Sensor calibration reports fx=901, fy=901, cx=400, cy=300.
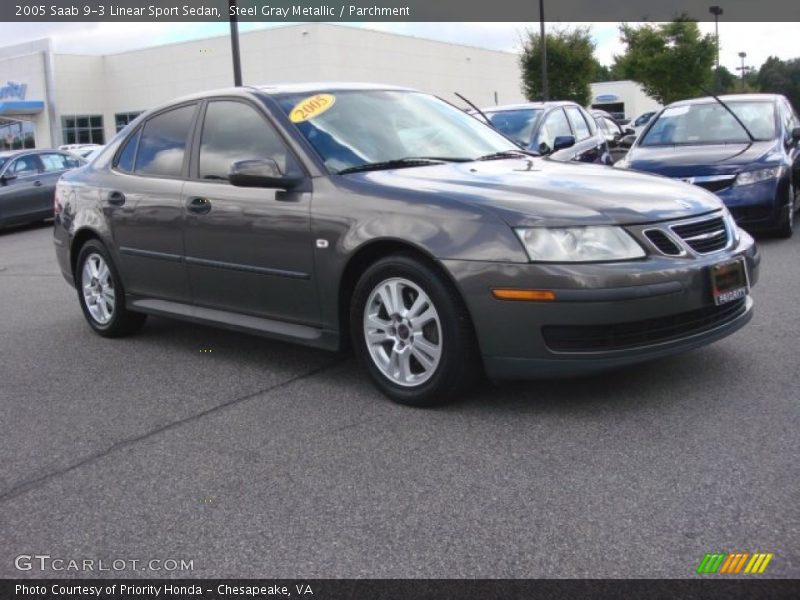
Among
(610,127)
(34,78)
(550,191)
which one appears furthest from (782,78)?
(550,191)

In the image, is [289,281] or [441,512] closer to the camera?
Result: [441,512]

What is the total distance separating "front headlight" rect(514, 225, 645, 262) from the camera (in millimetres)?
3895

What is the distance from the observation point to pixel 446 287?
162 inches

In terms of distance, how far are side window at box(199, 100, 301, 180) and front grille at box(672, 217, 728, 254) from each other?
2000 mm

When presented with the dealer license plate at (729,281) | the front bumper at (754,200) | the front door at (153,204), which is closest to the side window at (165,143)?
the front door at (153,204)

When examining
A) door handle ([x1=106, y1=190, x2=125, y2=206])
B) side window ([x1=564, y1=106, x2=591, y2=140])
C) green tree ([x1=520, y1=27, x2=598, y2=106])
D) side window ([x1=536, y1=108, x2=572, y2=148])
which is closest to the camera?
door handle ([x1=106, y1=190, x2=125, y2=206])

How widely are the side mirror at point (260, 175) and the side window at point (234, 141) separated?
12 centimetres

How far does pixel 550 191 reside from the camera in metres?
4.20

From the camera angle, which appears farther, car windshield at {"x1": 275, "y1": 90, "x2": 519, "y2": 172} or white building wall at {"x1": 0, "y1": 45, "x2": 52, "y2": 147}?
white building wall at {"x1": 0, "y1": 45, "x2": 52, "y2": 147}

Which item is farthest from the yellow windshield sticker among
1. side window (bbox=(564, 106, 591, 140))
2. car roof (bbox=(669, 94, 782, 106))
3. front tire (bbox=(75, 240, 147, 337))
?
side window (bbox=(564, 106, 591, 140))

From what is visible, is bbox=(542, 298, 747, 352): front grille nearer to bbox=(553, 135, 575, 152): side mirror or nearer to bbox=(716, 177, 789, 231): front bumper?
bbox=(553, 135, 575, 152): side mirror

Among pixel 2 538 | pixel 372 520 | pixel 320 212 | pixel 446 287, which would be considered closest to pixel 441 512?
pixel 372 520

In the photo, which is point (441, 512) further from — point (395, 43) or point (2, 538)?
point (395, 43)
